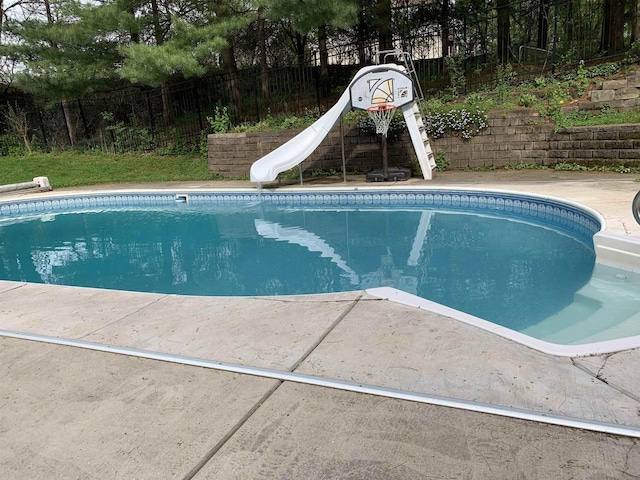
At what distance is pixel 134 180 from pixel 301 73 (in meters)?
5.51

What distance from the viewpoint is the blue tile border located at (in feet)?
22.0

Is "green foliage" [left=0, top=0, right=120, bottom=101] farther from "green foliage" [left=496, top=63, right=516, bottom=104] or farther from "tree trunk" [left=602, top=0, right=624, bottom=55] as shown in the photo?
"tree trunk" [left=602, top=0, right=624, bottom=55]

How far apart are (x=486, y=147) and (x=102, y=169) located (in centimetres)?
1073

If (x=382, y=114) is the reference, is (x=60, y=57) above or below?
above

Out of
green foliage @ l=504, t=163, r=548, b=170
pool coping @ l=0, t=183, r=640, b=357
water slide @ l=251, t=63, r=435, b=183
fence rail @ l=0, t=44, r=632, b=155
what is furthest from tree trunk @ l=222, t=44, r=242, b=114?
green foliage @ l=504, t=163, r=548, b=170

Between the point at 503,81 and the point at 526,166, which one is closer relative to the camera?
the point at 526,166

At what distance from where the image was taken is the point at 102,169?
14203mm

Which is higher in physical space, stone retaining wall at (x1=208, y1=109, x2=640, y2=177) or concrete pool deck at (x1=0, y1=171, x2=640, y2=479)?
stone retaining wall at (x1=208, y1=109, x2=640, y2=177)

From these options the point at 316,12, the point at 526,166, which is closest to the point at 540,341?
the point at 526,166

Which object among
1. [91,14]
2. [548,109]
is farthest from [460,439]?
[91,14]

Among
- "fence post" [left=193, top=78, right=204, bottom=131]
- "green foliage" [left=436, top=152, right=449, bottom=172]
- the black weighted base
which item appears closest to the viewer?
the black weighted base

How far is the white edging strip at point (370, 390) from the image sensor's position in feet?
6.35

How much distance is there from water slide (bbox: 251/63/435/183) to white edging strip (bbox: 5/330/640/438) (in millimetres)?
6824

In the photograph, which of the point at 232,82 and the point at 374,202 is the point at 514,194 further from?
the point at 232,82
